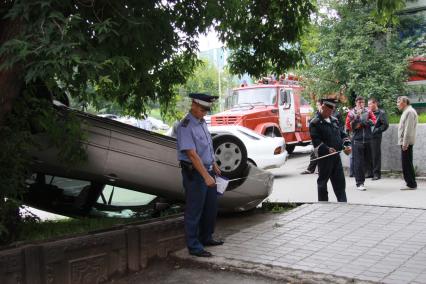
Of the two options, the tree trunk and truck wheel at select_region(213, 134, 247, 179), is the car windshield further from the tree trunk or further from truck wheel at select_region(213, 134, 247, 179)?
the tree trunk

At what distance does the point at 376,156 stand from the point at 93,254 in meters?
8.15

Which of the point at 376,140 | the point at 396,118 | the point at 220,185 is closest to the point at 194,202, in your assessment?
the point at 220,185

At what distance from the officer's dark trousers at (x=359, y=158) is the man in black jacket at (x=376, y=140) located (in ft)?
0.98

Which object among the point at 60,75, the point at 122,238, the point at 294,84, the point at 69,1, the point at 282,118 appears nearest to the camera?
the point at 60,75

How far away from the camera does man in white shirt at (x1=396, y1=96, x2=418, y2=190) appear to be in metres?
9.82

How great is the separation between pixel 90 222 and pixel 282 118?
480 inches

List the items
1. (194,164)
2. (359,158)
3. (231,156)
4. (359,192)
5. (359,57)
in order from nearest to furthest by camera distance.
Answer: (194,164) → (231,156) → (359,192) → (359,158) → (359,57)

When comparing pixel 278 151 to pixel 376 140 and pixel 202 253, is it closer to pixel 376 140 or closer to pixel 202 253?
pixel 376 140

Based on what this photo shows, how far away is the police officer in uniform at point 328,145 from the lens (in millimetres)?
7684

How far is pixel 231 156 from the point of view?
22.4ft

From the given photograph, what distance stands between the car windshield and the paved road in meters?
4.16

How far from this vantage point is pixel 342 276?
15.3ft

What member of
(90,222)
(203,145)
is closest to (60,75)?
(203,145)

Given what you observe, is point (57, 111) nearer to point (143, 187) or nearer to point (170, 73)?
point (143, 187)
